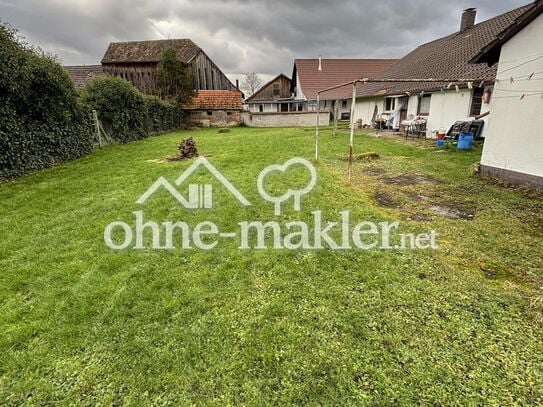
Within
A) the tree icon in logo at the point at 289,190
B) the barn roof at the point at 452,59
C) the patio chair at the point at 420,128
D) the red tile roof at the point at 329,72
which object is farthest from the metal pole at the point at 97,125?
the red tile roof at the point at 329,72

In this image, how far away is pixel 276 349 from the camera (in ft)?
6.54

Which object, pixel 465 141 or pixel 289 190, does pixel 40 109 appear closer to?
pixel 289 190

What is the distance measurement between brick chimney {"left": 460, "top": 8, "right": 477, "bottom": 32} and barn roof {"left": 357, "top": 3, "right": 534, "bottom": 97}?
0.25 m

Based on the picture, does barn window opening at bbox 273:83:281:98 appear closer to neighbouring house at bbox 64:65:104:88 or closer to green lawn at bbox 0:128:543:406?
neighbouring house at bbox 64:65:104:88

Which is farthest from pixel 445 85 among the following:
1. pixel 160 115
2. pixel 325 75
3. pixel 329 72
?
pixel 329 72

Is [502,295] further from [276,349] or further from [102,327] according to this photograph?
[102,327]

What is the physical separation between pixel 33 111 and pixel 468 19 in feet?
65.7

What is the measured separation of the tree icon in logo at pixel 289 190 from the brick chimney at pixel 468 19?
573 inches

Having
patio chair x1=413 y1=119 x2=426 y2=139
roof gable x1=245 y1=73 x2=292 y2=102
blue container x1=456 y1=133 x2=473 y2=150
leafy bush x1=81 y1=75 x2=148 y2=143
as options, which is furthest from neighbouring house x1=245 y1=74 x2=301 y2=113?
blue container x1=456 y1=133 x2=473 y2=150

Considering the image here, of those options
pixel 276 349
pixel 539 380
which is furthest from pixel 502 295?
pixel 276 349

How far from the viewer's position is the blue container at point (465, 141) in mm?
9180

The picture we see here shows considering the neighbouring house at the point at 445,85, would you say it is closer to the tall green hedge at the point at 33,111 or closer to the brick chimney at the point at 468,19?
the brick chimney at the point at 468,19

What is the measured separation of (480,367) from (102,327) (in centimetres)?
272

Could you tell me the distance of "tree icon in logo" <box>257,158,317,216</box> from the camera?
4.87 metres
